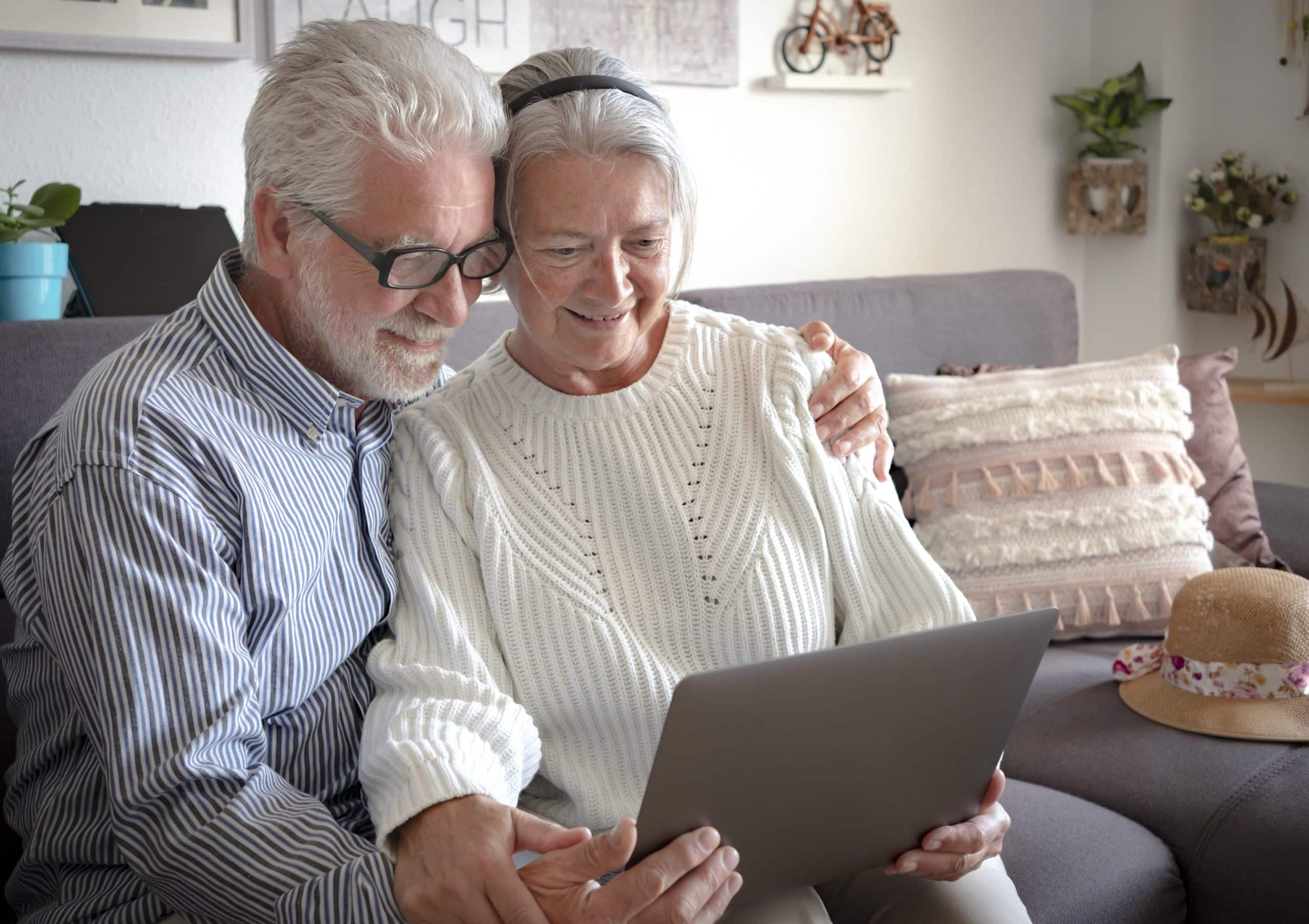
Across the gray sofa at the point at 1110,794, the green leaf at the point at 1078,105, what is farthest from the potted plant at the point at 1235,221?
the gray sofa at the point at 1110,794

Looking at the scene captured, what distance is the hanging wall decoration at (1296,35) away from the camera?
3.49m

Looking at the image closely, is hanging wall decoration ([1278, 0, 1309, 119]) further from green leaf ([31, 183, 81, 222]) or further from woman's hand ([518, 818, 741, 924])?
woman's hand ([518, 818, 741, 924])

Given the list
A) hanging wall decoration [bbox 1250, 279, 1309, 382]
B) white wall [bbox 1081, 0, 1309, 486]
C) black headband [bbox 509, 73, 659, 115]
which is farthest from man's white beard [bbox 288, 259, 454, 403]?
hanging wall decoration [bbox 1250, 279, 1309, 382]

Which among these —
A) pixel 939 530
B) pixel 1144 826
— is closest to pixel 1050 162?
pixel 939 530

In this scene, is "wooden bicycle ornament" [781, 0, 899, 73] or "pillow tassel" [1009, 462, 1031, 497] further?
"wooden bicycle ornament" [781, 0, 899, 73]

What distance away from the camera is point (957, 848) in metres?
1.24

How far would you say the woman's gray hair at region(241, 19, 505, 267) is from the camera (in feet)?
4.02

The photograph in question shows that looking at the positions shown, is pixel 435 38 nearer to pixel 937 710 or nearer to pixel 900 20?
pixel 937 710

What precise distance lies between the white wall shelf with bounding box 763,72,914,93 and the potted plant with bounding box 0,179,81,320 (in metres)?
1.69

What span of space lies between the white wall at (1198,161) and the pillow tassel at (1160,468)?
68.0 inches

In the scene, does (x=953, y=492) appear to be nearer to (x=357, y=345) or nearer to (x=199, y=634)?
(x=357, y=345)

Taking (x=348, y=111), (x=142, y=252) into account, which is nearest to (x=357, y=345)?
(x=348, y=111)

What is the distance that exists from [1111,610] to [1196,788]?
480 millimetres

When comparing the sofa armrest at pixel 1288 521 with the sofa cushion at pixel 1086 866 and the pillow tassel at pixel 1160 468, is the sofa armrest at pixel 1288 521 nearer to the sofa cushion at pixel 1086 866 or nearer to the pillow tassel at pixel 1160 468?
the pillow tassel at pixel 1160 468
